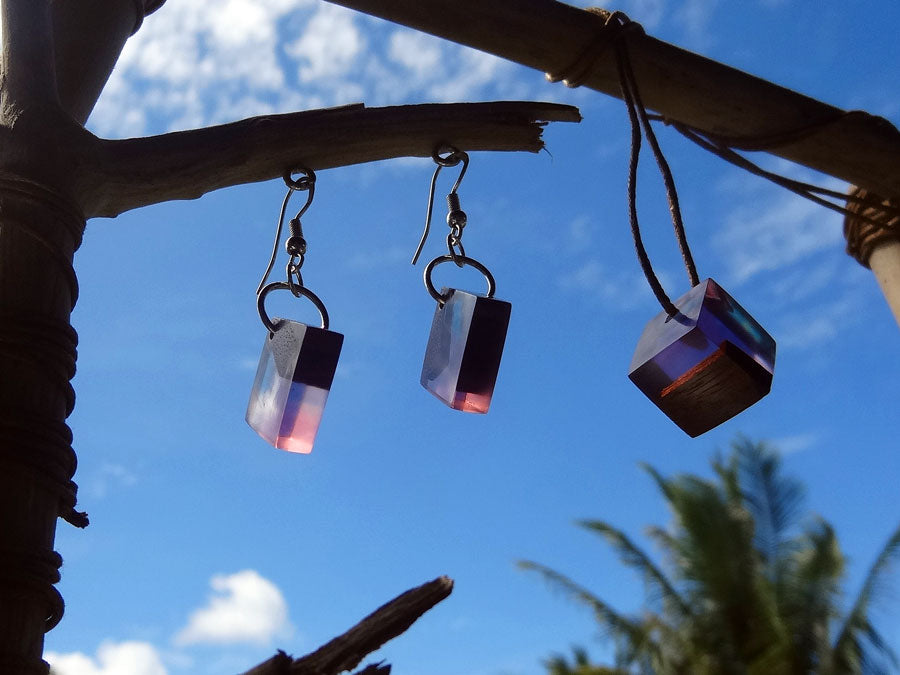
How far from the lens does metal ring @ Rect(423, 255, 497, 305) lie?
149cm

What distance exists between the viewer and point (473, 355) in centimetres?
138

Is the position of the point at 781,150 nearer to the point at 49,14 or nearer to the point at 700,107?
the point at 700,107

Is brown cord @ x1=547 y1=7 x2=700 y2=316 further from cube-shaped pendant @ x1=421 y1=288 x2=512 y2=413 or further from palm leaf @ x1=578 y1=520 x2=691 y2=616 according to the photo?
palm leaf @ x1=578 y1=520 x2=691 y2=616

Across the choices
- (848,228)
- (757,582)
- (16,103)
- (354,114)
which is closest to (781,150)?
(848,228)

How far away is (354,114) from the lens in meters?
1.41

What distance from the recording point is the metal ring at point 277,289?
1404 mm

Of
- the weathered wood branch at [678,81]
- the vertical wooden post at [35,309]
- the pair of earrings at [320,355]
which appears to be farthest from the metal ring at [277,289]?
the weathered wood branch at [678,81]

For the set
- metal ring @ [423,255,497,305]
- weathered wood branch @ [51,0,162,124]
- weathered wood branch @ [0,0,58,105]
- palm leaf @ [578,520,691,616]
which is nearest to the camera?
weathered wood branch @ [0,0,58,105]

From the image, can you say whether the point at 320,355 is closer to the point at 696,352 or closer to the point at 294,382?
the point at 294,382

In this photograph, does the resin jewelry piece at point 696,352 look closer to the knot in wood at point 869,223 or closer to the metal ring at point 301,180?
the metal ring at point 301,180

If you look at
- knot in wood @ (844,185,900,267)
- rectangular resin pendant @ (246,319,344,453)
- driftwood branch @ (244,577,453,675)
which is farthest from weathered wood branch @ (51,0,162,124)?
knot in wood @ (844,185,900,267)

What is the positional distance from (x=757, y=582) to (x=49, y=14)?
860 cm

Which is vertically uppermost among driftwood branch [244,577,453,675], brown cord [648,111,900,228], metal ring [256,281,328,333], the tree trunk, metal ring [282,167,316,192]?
brown cord [648,111,900,228]

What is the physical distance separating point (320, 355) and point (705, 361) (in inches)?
22.0
